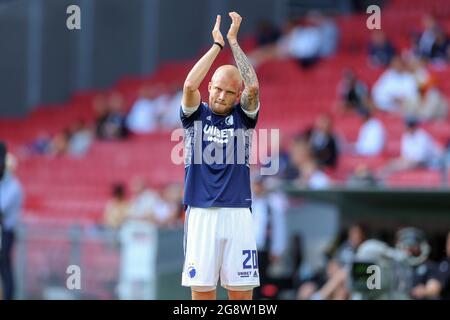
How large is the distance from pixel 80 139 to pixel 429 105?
8625 mm

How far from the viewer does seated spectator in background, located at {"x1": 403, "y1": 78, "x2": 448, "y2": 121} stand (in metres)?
18.0

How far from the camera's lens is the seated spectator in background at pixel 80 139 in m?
23.7

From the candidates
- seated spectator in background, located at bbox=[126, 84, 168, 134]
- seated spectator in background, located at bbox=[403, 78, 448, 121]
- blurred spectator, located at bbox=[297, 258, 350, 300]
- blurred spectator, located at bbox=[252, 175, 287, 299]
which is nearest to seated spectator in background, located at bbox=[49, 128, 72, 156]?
seated spectator in background, located at bbox=[126, 84, 168, 134]

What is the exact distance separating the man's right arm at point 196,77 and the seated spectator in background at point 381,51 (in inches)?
516

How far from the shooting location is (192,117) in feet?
A: 27.1

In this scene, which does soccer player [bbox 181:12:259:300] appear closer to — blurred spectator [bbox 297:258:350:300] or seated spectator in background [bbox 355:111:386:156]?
blurred spectator [bbox 297:258:350:300]

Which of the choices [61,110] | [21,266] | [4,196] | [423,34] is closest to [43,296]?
[21,266]

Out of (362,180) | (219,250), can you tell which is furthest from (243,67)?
(362,180)

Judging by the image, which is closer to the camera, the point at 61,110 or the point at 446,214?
the point at 446,214

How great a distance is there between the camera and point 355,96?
19562 millimetres

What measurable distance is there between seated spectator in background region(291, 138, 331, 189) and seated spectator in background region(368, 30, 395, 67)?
3988mm

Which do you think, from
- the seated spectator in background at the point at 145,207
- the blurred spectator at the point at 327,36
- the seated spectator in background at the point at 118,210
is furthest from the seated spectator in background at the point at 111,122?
the seated spectator in background at the point at 118,210

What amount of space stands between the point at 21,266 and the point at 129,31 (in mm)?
11248

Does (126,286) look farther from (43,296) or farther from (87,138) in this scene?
(87,138)
